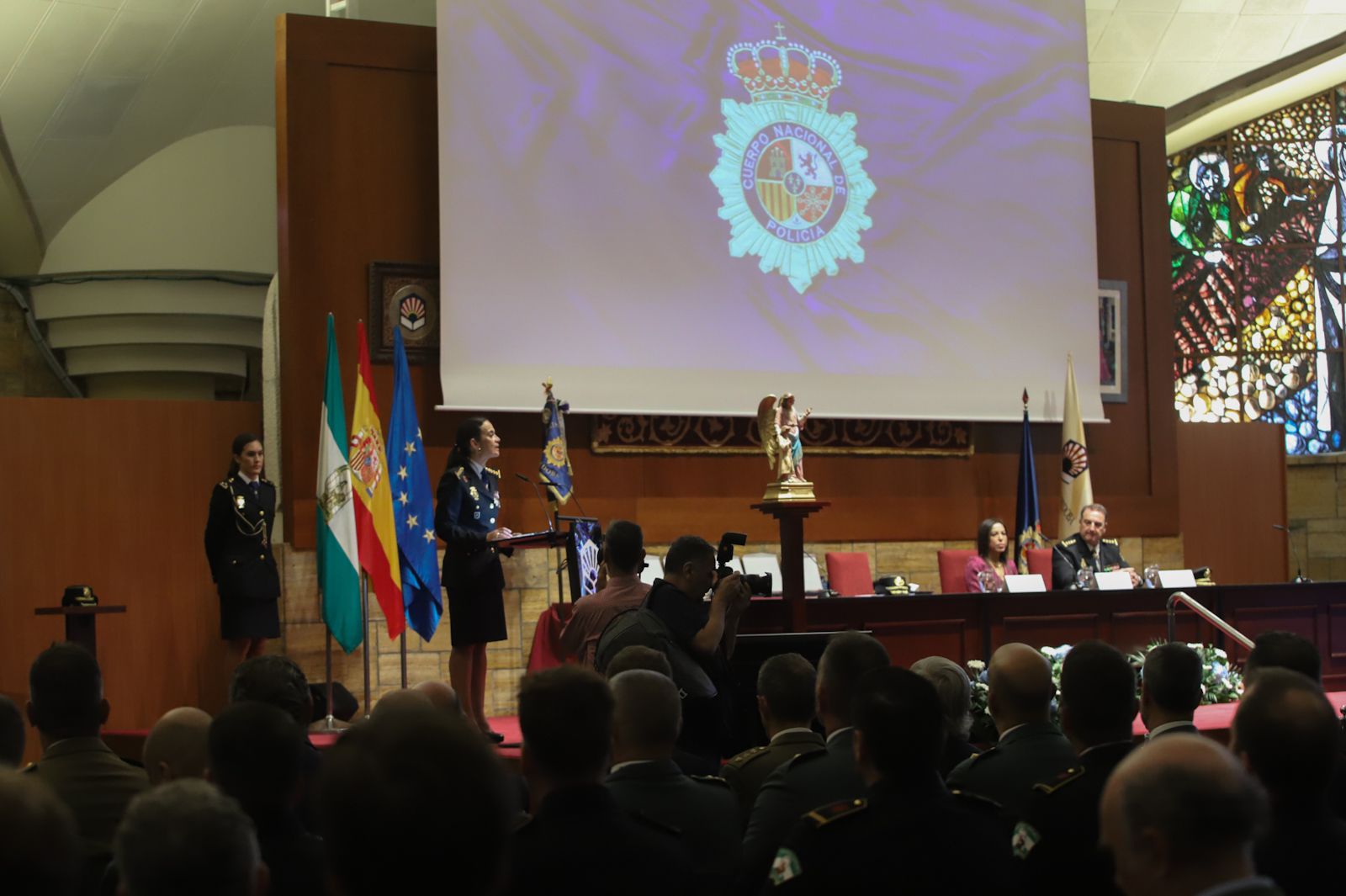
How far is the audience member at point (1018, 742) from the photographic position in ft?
8.52

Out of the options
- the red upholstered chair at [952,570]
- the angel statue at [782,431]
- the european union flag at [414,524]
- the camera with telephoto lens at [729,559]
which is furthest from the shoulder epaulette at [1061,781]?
the red upholstered chair at [952,570]

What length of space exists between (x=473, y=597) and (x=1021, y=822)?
3922 mm

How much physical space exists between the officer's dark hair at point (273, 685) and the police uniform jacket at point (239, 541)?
3759 mm

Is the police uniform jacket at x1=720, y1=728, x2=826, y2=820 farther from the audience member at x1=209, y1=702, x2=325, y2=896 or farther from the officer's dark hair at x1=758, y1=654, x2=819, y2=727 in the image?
the audience member at x1=209, y1=702, x2=325, y2=896

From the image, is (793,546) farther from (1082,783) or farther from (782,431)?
(1082,783)

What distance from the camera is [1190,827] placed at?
142cm

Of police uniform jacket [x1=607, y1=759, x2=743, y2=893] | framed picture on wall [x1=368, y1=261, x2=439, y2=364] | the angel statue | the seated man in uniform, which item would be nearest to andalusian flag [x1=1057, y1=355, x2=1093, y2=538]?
the seated man in uniform

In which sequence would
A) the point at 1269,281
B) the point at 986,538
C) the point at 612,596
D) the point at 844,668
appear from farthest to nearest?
the point at 1269,281, the point at 986,538, the point at 612,596, the point at 844,668

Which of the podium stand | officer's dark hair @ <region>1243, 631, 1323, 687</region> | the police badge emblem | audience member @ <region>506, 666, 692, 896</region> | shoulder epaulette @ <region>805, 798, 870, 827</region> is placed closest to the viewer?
audience member @ <region>506, 666, 692, 896</region>

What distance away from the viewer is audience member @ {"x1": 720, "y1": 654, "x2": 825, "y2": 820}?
2.87 metres

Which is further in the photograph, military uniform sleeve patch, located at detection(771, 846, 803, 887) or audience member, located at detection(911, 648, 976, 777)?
audience member, located at detection(911, 648, 976, 777)

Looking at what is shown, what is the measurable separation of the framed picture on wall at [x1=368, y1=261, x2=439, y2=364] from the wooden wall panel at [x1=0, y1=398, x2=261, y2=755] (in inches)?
42.6

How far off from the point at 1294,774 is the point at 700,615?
7.41ft

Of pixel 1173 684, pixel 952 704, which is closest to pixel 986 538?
pixel 952 704
